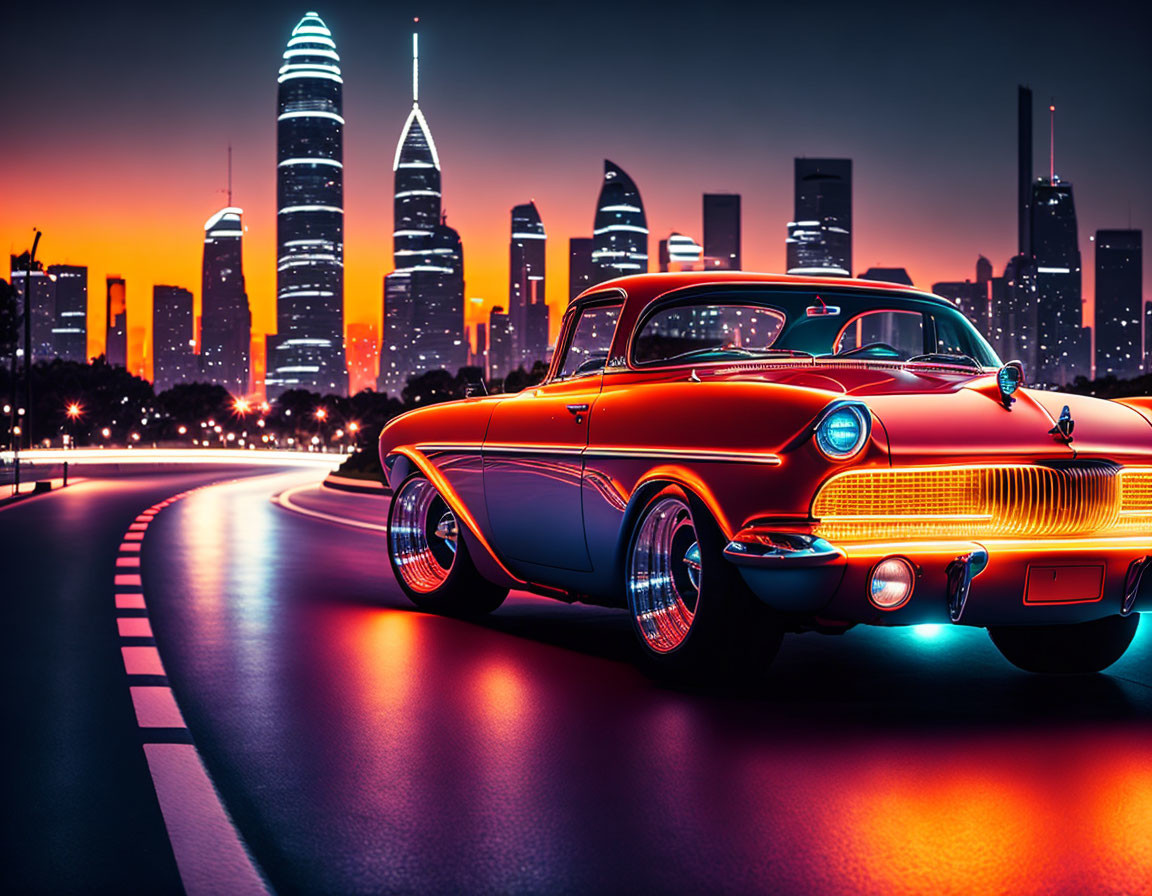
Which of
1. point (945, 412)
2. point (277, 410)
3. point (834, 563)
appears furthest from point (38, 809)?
point (277, 410)

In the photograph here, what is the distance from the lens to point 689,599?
655 centimetres

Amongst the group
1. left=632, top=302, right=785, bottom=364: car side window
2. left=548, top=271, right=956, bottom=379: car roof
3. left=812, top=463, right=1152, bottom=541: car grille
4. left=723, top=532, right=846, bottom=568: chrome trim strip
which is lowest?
left=723, top=532, right=846, bottom=568: chrome trim strip

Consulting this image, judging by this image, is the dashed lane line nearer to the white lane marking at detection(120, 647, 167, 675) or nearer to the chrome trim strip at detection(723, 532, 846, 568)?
the white lane marking at detection(120, 647, 167, 675)

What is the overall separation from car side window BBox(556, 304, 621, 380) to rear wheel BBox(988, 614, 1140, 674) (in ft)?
7.72

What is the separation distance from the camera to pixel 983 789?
4777mm

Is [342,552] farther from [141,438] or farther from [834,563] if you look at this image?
[141,438]

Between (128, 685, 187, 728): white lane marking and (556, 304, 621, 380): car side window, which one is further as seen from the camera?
(556, 304, 621, 380): car side window

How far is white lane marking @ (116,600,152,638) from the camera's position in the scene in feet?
28.2

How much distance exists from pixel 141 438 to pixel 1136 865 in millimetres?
179295

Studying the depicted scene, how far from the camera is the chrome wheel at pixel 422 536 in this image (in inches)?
366

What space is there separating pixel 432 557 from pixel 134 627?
1814mm

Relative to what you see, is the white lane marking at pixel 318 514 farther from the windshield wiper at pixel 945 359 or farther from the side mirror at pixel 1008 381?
the side mirror at pixel 1008 381

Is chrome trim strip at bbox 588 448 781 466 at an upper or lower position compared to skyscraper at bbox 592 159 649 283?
lower

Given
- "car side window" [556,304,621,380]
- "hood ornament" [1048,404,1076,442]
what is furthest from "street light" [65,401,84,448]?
"hood ornament" [1048,404,1076,442]
